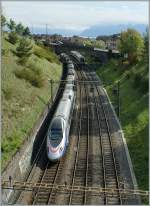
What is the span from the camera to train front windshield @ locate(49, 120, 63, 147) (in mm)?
43094

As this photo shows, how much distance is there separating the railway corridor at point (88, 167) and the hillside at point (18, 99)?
5263mm

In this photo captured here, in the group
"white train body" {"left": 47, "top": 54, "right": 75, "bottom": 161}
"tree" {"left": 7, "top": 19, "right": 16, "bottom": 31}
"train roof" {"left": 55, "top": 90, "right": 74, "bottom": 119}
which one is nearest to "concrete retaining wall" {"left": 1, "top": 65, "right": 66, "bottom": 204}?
"white train body" {"left": 47, "top": 54, "right": 75, "bottom": 161}

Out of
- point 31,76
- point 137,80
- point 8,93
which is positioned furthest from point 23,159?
point 137,80

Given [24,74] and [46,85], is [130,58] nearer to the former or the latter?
[46,85]

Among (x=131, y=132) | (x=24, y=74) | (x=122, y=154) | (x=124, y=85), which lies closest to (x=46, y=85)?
(x=24, y=74)

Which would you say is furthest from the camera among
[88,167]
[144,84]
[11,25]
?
[11,25]

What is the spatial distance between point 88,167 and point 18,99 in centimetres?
2048

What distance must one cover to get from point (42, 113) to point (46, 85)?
18110 mm

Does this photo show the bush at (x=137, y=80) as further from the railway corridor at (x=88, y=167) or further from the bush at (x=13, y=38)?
the bush at (x=13, y=38)

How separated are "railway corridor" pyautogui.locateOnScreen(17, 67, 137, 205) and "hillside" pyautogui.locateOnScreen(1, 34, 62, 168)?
5263mm

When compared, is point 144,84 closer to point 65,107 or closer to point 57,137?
point 65,107

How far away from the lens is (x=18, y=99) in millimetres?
58875

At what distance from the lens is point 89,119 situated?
202 ft

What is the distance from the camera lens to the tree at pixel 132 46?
102 meters
